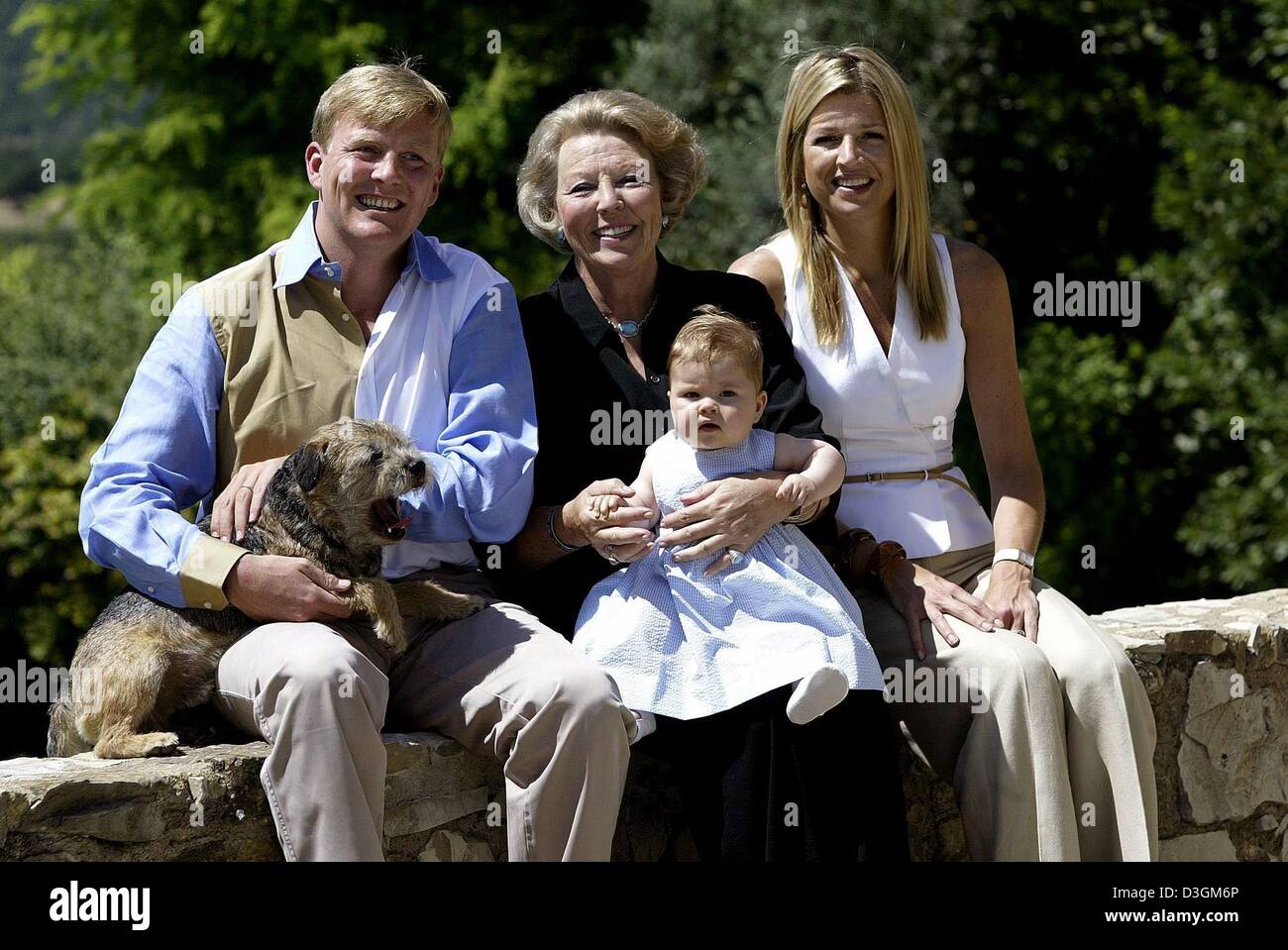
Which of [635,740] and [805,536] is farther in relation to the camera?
[805,536]

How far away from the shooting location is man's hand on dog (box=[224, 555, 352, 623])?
3.58 meters

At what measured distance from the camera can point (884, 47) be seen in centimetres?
882

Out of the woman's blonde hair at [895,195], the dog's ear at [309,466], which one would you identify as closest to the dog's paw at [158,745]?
the dog's ear at [309,466]

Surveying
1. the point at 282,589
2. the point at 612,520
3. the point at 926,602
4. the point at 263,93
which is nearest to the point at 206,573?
the point at 282,589

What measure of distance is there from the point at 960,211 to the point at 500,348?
230 inches

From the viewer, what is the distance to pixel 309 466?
3.65 meters

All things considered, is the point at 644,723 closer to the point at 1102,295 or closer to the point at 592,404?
the point at 592,404

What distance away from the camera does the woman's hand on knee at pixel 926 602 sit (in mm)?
4156

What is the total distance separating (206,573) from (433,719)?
68 cm

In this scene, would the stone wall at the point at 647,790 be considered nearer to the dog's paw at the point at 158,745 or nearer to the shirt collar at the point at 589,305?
the dog's paw at the point at 158,745

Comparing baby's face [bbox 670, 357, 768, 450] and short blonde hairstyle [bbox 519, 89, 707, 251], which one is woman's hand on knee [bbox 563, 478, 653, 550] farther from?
short blonde hairstyle [bbox 519, 89, 707, 251]
